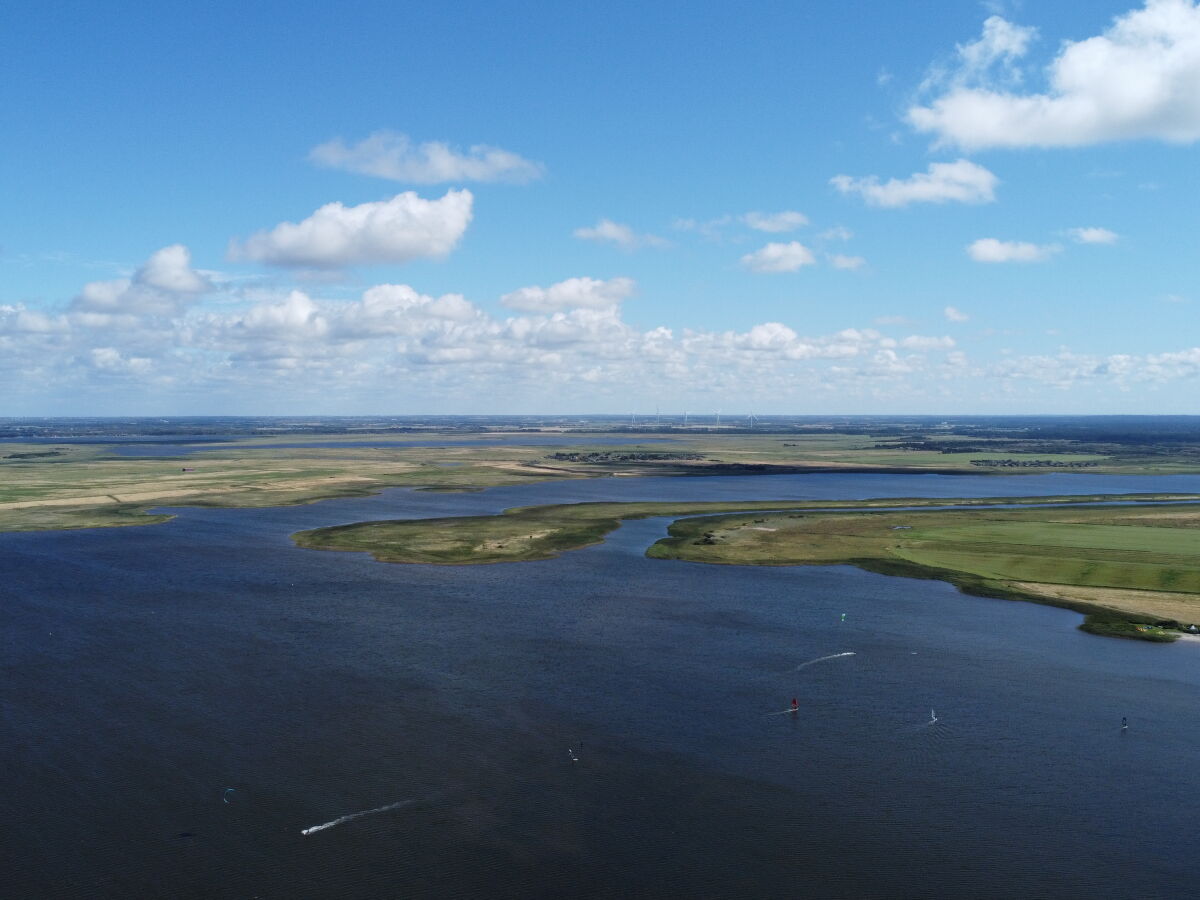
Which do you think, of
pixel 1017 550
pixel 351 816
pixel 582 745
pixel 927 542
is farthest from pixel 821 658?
pixel 927 542

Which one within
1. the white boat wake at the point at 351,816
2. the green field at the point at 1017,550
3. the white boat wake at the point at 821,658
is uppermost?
the green field at the point at 1017,550

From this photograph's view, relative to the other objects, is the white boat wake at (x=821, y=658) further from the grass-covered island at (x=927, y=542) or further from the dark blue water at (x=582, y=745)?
the grass-covered island at (x=927, y=542)

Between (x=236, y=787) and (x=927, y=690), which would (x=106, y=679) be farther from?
(x=927, y=690)

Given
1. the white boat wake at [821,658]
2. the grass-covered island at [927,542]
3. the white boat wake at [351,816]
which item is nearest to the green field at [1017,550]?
the grass-covered island at [927,542]

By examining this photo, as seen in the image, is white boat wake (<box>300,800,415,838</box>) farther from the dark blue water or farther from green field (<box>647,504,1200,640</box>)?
green field (<box>647,504,1200,640</box>)

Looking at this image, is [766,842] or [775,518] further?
[775,518]

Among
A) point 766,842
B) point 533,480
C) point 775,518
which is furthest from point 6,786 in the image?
point 533,480
